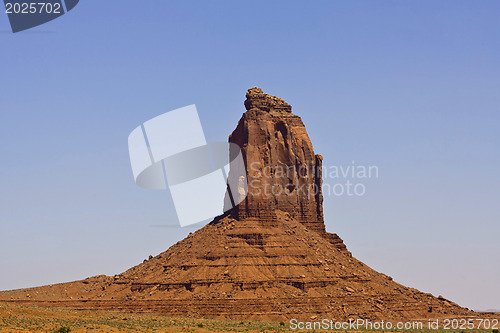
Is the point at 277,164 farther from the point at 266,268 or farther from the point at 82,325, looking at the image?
the point at 82,325

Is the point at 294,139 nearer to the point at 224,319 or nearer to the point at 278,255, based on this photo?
the point at 278,255

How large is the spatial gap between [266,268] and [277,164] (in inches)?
1116

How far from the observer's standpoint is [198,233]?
183375 mm

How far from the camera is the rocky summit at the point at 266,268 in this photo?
523 feet

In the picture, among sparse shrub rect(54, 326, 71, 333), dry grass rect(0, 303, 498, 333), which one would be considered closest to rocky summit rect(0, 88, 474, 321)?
dry grass rect(0, 303, 498, 333)

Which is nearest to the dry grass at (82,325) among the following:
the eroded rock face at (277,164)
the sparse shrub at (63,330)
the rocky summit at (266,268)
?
the sparse shrub at (63,330)

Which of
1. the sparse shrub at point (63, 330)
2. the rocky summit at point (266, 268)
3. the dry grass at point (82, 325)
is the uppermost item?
the rocky summit at point (266, 268)

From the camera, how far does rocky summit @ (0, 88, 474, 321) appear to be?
159 m

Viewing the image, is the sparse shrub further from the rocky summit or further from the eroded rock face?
the eroded rock face

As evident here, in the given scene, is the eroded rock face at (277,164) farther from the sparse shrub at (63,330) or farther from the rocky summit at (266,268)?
the sparse shrub at (63,330)

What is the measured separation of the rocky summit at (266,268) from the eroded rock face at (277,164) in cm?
20

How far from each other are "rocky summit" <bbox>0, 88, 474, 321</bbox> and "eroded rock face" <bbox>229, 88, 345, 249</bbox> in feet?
0.65

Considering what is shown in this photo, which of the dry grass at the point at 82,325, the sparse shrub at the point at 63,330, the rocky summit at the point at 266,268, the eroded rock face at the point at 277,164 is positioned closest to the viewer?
the sparse shrub at the point at 63,330

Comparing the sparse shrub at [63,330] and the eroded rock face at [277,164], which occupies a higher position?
the eroded rock face at [277,164]
